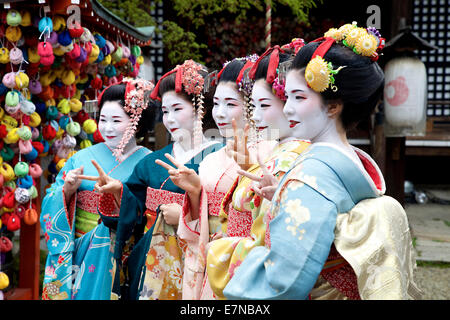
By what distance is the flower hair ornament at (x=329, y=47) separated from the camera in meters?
1.84

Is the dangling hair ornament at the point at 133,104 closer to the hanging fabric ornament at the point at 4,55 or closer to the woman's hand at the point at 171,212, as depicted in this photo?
the woman's hand at the point at 171,212

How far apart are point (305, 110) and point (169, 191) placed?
1531 millimetres

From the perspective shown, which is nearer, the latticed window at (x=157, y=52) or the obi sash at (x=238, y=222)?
the obi sash at (x=238, y=222)

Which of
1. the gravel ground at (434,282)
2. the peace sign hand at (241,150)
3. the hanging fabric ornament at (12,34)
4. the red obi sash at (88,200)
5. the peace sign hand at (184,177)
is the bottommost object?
the gravel ground at (434,282)

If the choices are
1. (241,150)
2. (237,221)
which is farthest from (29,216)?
(241,150)

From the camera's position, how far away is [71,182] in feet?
11.9

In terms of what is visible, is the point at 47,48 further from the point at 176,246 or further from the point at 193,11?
the point at 193,11

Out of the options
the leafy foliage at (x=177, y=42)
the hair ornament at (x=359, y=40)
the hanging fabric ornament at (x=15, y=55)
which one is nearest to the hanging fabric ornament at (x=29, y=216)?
the hanging fabric ornament at (x=15, y=55)

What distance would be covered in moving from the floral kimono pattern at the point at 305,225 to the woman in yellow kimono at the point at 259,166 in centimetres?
25

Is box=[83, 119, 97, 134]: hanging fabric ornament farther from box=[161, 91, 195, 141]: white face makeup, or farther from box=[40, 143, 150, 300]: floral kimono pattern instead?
box=[161, 91, 195, 141]: white face makeup

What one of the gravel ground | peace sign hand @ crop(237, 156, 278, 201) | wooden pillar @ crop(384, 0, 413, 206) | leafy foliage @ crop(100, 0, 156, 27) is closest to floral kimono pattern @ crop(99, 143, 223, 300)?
peace sign hand @ crop(237, 156, 278, 201)

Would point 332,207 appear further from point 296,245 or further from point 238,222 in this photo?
point 238,222

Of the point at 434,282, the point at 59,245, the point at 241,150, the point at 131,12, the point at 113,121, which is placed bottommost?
the point at 434,282

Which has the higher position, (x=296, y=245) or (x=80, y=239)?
(x=296, y=245)
